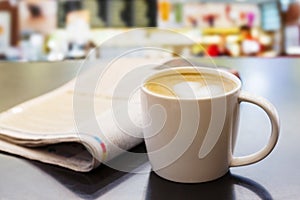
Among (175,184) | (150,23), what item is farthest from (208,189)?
(150,23)

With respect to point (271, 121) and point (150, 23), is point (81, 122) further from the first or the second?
point (150, 23)

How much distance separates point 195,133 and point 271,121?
0.08m

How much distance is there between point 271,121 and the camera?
1.47 ft

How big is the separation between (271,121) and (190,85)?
0.10m

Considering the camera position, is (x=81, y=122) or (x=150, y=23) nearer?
(x=81, y=122)

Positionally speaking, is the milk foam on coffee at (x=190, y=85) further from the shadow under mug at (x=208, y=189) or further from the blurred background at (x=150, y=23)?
the blurred background at (x=150, y=23)

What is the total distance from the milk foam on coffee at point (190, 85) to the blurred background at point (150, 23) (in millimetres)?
1644

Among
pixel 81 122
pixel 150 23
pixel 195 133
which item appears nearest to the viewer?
pixel 195 133

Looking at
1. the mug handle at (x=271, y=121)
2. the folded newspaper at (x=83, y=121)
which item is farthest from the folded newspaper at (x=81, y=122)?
the mug handle at (x=271, y=121)

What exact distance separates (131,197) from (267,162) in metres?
0.16

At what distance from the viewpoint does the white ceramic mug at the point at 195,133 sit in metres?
0.43

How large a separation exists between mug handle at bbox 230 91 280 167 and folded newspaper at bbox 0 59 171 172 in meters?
0.12

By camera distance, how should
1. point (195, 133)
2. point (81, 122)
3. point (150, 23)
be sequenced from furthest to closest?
point (150, 23) → point (81, 122) → point (195, 133)

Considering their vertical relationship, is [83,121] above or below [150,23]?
above
